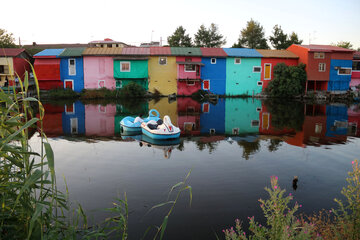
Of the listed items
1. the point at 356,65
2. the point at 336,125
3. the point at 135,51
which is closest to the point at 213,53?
the point at 135,51

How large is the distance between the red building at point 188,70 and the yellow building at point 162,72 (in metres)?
0.62

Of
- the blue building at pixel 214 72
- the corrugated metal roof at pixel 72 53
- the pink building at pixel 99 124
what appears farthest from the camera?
the blue building at pixel 214 72

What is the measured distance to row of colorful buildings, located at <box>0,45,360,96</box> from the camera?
34312 mm

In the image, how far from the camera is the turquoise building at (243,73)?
36.9 metres

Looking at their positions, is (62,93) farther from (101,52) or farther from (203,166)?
(203,166)

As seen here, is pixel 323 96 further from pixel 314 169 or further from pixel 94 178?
pixel 94 178

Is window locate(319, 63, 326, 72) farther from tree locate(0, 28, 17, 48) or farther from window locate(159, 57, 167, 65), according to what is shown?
tree locate(0, 28, 17, 48)

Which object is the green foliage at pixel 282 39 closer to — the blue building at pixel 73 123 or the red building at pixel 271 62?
the red building at pixel 271 62

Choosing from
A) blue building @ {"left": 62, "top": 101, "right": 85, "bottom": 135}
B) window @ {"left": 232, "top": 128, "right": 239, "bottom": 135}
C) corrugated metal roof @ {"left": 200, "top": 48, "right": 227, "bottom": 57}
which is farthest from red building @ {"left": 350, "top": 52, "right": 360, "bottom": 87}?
blue building @ {"left": 62, "top": 101, "right": 85, "bottom": 135}

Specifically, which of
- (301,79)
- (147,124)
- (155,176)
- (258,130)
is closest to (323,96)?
(301,79)

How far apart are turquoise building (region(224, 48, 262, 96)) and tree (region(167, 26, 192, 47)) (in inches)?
687

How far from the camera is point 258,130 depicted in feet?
51.5

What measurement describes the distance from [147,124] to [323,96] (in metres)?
27.8

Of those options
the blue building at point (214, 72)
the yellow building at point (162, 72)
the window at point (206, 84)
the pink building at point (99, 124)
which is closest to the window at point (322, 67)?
the blue building at point (214, 72)
